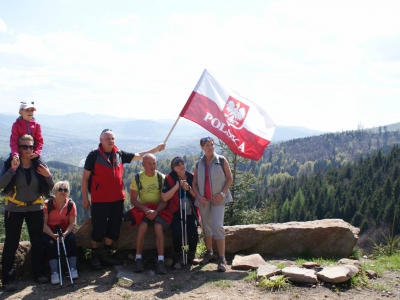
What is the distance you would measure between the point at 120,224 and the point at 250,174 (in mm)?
8979

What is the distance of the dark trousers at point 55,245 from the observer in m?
6.81

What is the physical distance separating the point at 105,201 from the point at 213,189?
2.21 metres

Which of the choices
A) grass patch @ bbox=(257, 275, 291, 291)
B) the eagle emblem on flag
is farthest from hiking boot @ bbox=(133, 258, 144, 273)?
the eagle emblem on flag

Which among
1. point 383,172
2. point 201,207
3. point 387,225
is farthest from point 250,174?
point 383,172

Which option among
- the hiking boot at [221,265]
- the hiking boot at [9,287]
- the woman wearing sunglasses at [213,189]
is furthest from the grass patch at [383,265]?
the hiking boot at [9,287]

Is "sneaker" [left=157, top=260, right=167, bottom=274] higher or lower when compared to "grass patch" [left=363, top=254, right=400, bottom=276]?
higher

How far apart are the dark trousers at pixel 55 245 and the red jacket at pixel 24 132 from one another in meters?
1.73

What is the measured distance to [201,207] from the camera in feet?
24.9

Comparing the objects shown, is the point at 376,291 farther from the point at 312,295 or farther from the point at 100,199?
the point at 100,199

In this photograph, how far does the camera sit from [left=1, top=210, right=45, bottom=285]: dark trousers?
631 centimetres

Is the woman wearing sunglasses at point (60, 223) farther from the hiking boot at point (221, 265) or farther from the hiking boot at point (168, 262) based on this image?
the hiking boot at point (221, 265)

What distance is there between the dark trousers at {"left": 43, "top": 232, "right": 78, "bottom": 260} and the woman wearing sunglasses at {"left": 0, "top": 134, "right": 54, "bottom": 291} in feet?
0.80

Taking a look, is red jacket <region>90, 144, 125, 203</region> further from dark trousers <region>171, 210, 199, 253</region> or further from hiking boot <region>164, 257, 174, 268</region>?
hiking boot <region>164, 257, 174, 268</region>

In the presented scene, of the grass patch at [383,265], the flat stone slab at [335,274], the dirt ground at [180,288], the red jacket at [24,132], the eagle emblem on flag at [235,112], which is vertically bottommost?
the grass patch at [383,265]
